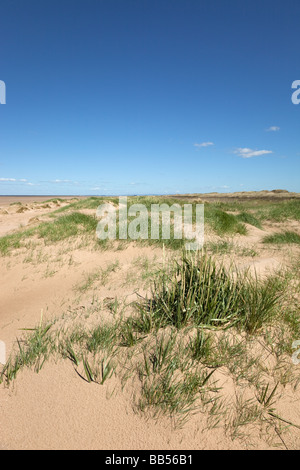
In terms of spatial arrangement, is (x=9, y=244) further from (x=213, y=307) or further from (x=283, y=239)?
(x=283, y=239)

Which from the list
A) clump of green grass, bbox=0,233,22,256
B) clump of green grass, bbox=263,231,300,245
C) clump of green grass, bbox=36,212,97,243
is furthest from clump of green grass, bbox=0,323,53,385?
clump of green grass, bbox=263,231,300,245

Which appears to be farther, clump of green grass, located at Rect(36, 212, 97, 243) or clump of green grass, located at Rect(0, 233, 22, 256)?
clump of green grass, located at Rect(36, 212, 97, 243)

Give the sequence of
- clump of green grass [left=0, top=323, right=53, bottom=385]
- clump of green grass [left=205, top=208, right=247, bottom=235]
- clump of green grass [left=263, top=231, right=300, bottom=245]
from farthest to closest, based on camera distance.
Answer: clump of green grass [left=205, top=208, right=247, bottom=235] → clump of green grass [left=263, top=231, right=300, bottom=245] → clump of green grass [left=0, top=323, right=53, bottom=385]

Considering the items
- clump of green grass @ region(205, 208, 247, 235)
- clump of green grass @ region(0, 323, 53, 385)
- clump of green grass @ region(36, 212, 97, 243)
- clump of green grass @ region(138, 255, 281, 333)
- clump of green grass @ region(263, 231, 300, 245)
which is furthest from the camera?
clump of green grass @ region(205, 208, 247, 235)

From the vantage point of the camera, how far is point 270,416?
63.1 inches

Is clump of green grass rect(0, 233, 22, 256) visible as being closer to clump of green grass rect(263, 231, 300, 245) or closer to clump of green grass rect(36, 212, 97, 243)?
clump of green grass rect(36, 212, 97, 243)

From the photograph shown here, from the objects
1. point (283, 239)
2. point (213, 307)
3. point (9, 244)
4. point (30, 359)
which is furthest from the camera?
point (9, 244)

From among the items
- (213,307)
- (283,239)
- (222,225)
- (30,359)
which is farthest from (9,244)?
(283,239)

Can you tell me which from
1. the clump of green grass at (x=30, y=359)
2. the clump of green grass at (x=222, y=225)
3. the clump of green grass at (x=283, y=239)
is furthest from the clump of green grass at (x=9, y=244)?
the clump of green grass at (x=283, y=239)

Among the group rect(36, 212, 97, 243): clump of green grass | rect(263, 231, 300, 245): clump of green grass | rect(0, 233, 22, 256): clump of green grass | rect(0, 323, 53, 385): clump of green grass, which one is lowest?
rect(0, 323, 53, 385): clump of green grass

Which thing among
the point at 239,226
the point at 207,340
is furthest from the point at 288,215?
the point at 207,340

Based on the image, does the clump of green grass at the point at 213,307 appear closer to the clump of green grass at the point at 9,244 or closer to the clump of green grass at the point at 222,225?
the clump of green grass at the point at 222,225

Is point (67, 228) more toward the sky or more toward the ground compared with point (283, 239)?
more toward the sky

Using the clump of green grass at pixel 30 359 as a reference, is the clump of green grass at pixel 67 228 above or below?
above
